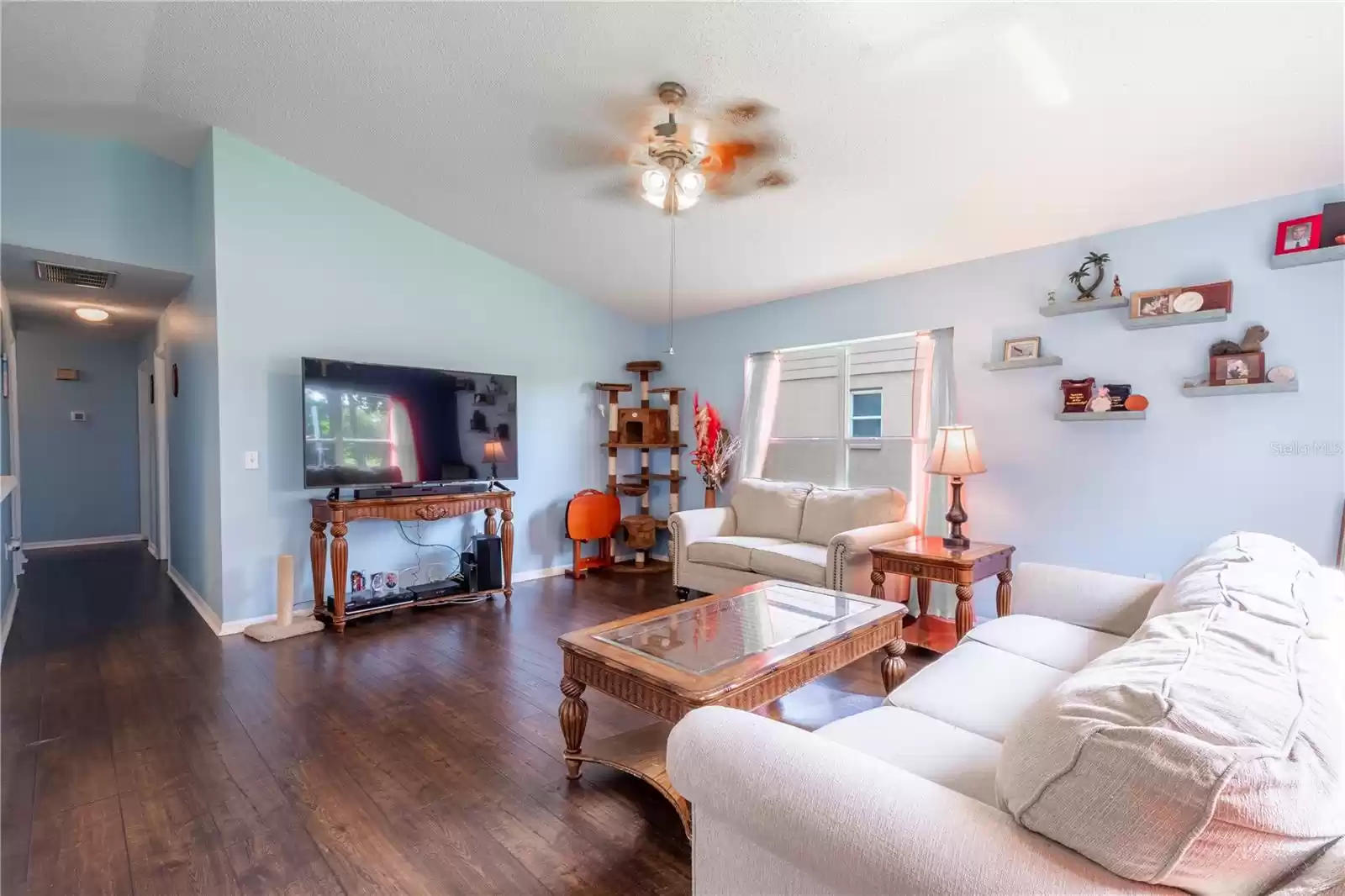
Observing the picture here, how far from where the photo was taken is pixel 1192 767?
2.27 ft

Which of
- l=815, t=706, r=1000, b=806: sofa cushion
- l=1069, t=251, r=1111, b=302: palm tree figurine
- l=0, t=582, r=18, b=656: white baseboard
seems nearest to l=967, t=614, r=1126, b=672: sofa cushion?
l=815, t=706, r=1000, b=806: sofa cushion

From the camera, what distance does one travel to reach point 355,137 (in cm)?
342

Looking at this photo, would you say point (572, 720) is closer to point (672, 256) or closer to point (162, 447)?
point (672, 256)

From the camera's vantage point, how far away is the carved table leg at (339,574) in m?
3.65

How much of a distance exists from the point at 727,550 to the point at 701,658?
214 centimetres

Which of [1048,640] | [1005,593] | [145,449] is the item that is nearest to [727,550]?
[1005,593]

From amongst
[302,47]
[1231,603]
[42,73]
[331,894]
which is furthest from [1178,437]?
[42,73]

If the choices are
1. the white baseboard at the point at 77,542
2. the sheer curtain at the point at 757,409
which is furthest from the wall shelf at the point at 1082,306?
the white baseboard at the point at 77,542

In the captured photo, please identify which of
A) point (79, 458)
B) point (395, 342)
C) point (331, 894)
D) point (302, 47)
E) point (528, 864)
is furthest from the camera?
point (79, 458)

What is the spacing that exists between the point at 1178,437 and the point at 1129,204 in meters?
1.17

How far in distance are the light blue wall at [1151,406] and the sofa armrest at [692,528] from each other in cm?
163

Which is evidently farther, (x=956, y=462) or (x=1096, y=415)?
(x=956, y=462)

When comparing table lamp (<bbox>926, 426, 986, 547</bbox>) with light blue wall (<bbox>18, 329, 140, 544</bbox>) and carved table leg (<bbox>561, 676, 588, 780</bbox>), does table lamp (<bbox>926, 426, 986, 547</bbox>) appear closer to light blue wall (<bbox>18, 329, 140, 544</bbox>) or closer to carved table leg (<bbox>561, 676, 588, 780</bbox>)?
carved table leg (<bbox>561, 676, 588, 780</bbox>)

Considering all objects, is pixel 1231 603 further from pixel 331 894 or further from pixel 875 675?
pixel 331 894
